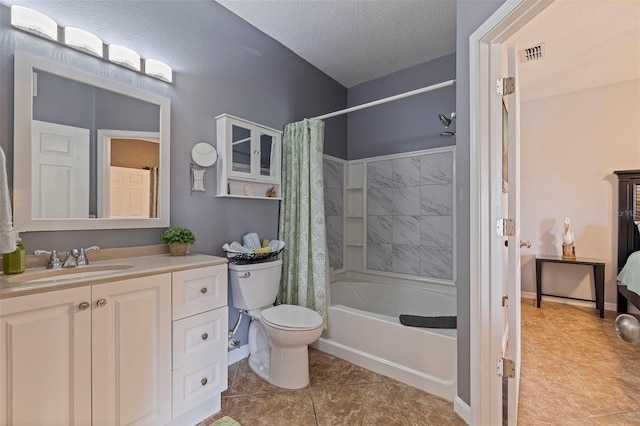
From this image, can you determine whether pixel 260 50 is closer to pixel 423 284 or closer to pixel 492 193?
pixel 492 193

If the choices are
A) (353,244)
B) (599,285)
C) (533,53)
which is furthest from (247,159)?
(599,285)

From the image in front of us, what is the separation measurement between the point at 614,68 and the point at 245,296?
4.12 m

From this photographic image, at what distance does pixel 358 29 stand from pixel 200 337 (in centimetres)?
260

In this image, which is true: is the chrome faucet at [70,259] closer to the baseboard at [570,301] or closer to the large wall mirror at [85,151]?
the large wall mirror at [85,151]

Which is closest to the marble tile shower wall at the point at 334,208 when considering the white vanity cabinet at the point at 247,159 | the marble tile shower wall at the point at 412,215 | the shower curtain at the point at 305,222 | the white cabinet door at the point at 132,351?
the marble tile shower wall at the point at 412,215

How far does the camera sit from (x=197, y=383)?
146 cm

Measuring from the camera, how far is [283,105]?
8.41 feet

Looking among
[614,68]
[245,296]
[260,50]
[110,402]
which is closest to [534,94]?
[614,68]

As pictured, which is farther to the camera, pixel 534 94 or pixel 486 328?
pixel 534 94

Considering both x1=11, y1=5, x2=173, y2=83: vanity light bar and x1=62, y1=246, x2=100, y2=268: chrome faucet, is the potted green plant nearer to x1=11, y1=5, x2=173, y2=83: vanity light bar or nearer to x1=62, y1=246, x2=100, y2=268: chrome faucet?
x1=62, y1=246, x2=100, y2=268: chrome faucet

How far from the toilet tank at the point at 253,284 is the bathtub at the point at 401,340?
0.59m

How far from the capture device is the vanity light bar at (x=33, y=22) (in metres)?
1.27

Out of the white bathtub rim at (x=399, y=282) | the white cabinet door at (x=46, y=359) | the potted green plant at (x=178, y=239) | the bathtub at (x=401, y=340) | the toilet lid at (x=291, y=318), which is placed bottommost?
the bathtub at (x=401, y=340)

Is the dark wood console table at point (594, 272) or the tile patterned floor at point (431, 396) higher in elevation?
the dark wood console table at point (594, 272)
